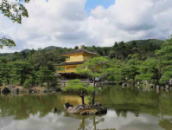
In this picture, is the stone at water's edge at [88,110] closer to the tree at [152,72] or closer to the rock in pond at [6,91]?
the tree at [152,72]

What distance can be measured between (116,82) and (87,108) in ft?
74.6

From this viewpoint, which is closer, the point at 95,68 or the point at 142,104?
the point at 95,68

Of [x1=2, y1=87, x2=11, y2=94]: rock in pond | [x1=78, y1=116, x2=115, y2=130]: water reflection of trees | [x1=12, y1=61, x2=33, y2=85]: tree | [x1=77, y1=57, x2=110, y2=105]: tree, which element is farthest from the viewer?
[x1=12, y1=61, x2=33, y2=85]: tree

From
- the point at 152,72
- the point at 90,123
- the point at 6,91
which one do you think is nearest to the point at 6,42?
the point at 90,123

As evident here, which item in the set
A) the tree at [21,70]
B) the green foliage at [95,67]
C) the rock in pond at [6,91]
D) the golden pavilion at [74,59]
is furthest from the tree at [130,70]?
the green foliage at [95,67]

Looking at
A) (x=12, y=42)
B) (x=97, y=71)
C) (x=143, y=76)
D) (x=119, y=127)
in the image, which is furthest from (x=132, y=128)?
(x=143, y=76)

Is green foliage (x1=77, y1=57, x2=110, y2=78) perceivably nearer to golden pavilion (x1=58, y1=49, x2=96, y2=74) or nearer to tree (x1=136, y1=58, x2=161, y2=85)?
tree (x1=136, y1=58, x2=161, y2=85)

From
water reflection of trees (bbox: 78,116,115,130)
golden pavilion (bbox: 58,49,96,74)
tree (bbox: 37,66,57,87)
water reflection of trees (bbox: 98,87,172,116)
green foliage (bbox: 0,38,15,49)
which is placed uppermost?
golden pavilion (bbox: 58,49,96,74)

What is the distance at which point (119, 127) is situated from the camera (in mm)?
8289

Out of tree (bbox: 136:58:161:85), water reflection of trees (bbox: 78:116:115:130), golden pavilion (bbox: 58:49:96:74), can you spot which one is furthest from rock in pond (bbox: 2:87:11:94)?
water reflection of trees (bbox: 78:116:115:130)

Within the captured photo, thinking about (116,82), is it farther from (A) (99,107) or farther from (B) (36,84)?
(A) (99,107)

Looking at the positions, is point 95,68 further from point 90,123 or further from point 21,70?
point 21,70

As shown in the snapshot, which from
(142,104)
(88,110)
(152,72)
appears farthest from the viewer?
(152,72)

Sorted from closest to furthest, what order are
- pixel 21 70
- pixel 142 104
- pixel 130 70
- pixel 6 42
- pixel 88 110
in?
pixel 6 42, pixel 88 110, pixel 142 104, pixel 21 70, pixel 130 70
